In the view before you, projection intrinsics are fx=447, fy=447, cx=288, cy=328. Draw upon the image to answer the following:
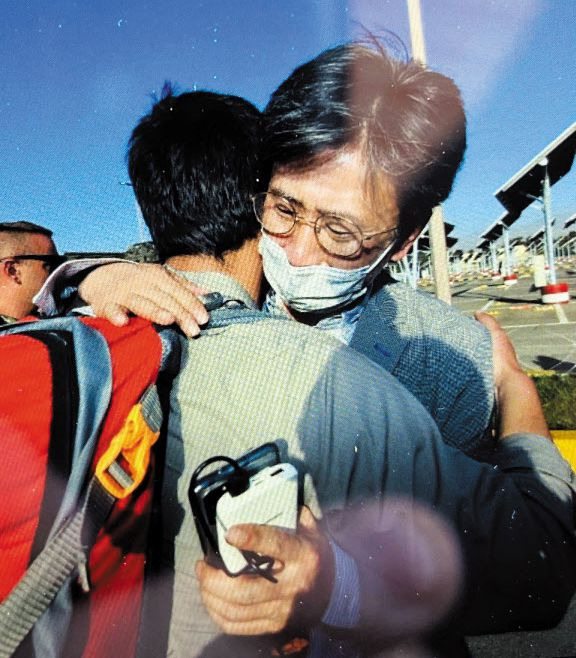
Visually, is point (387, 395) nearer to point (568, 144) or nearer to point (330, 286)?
point (330, 286)

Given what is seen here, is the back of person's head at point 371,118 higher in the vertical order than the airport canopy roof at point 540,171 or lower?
lower

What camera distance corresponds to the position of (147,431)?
2.29ft

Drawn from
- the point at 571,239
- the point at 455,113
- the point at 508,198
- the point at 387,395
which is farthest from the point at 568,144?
the point at 571,239

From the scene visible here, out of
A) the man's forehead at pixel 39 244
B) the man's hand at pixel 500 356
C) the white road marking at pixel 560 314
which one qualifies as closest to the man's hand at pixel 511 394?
the man's hand at pixel 500 356

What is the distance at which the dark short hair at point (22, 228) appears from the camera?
344 centimetres

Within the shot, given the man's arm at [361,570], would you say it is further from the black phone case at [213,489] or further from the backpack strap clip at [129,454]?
the backpack strap clip at [129,454]

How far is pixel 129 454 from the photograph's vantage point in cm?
67

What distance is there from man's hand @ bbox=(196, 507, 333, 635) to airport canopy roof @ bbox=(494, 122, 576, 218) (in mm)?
16111

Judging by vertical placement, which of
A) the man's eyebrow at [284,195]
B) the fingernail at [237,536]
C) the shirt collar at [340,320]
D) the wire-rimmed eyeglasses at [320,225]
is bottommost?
the fingernail at [237,536]

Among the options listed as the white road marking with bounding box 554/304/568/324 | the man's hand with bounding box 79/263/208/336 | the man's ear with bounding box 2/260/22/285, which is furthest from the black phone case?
the white road marking with bounding box 554/304/568/324

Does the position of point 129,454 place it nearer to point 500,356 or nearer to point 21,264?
point 500,356

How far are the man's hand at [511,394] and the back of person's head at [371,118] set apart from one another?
525mm

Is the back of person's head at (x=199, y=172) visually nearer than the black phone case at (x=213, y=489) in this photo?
No

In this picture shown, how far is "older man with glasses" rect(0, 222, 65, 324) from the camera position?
3.20 m
